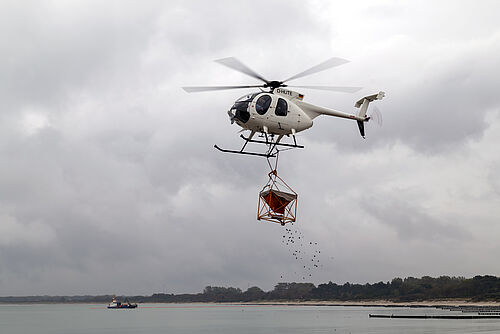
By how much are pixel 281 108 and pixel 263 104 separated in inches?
47.3

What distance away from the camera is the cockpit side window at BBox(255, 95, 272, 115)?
3023cm

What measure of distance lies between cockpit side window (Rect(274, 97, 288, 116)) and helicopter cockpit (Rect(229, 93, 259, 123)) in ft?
4.61

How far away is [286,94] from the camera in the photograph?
32219mm

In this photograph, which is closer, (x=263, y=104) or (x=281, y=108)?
(x=263, y=104)

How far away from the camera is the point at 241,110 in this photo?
99.5ft

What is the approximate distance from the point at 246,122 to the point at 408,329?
73.5 meters

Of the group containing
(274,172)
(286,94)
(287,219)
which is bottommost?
(287,219)

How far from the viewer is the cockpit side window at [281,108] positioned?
101 feet

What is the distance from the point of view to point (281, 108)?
1220 inches

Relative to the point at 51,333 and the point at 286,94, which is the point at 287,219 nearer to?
the point at 286,94

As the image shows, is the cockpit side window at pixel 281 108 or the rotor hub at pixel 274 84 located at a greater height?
the rotor hub at pixel 274 84

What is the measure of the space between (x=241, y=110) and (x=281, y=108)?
7.66ft

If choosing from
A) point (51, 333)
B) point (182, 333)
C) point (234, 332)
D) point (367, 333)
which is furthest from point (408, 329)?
point (51, 333)

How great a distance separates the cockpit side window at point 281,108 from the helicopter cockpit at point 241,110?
55.4 inches
